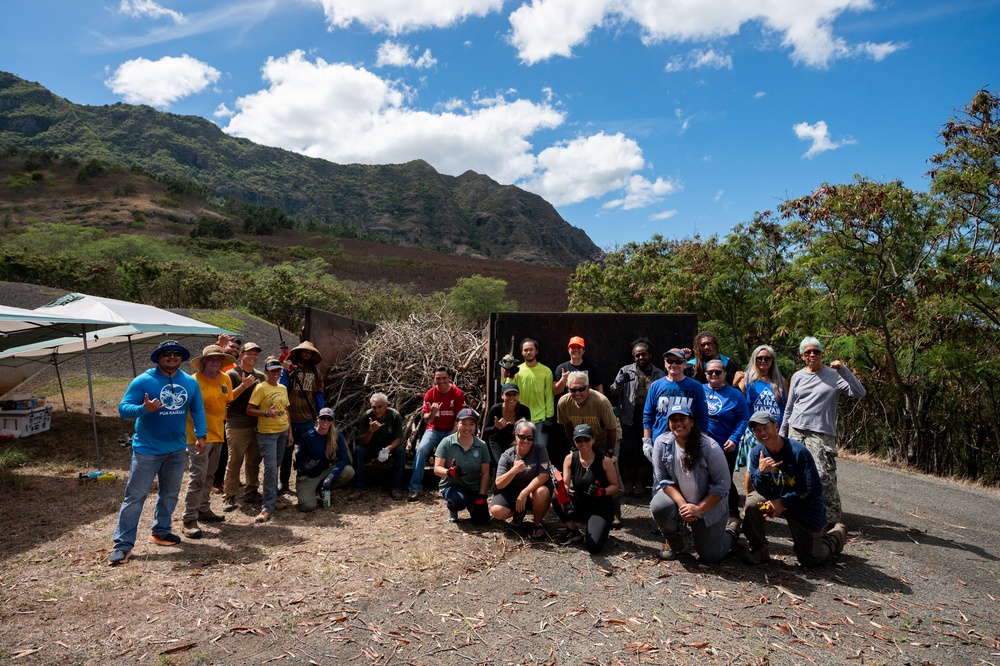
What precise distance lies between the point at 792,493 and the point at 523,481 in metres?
2.15

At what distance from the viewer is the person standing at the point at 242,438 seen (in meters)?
5.75

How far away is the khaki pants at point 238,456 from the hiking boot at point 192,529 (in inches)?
30.3

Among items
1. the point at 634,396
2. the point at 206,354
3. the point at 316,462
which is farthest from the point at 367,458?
the point at 634,396

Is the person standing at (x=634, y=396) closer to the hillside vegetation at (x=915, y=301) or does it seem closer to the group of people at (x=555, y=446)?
the group of people at (x=555, y=446)

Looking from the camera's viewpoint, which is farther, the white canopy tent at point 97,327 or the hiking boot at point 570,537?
the white canopy tent at point 97,327

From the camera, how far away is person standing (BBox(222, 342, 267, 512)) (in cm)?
575

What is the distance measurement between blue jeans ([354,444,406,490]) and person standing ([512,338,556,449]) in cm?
166

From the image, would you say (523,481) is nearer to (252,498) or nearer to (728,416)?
(728,416)

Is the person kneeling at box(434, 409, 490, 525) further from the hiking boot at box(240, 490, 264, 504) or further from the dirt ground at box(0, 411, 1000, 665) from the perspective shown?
the hiking boot at box(240, 490, 264, 504)

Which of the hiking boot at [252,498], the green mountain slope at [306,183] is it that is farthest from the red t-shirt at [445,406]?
the green mountain slope at [306,183]

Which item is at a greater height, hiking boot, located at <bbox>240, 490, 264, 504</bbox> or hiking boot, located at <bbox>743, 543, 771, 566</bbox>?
hiking boot, located at <bbox>743, 543, 771, 566</bbox>

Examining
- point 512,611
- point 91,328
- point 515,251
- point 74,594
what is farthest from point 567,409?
point 515,251

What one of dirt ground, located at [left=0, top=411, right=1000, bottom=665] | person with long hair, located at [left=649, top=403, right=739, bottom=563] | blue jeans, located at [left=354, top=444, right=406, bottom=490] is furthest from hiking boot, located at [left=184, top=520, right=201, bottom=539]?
person with long hair, located at [left=649, top=403, right=739, bottom=563]

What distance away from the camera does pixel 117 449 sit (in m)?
8.66
